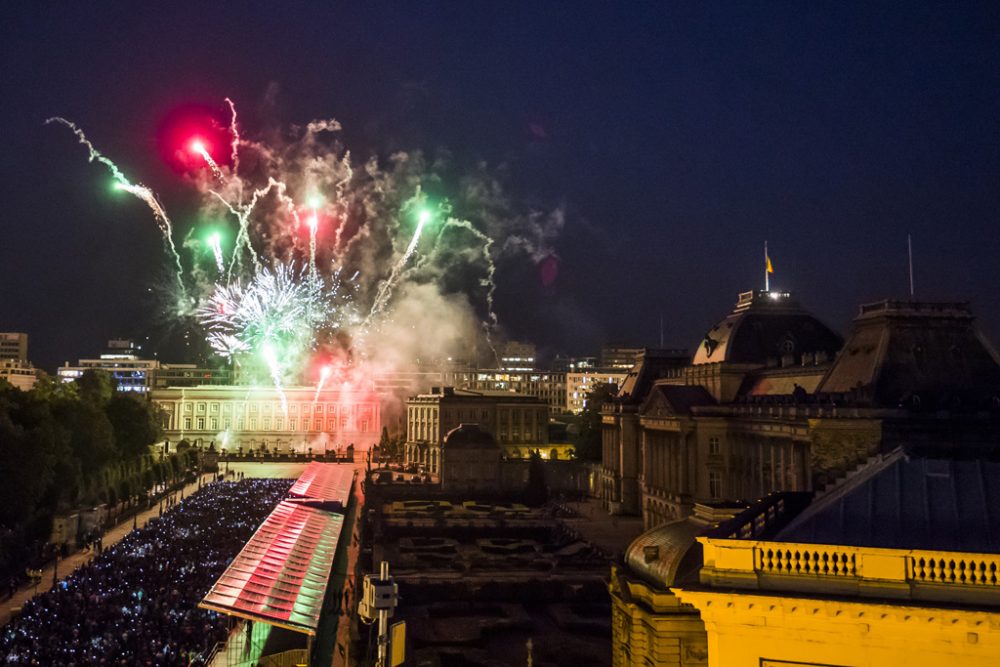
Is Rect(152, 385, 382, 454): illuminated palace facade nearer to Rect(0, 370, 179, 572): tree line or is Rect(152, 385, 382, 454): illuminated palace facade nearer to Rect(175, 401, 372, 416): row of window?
Rect(175, 401, 372, 416): row of window

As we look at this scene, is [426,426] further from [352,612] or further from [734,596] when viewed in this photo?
[734,596]

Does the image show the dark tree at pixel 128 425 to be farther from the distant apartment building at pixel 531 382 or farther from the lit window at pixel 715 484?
the distant apartment building at pixel 531 382

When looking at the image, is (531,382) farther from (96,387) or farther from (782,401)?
(782,401)

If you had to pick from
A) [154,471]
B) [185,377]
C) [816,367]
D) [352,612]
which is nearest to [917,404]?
[816,367]

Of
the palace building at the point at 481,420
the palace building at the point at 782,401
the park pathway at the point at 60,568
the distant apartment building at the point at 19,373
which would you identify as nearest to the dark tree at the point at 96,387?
the park pathway at the point at 60,568

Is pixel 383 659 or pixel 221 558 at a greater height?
pixel 383 659

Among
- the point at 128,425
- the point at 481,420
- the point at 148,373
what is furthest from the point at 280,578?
the point at 148,373

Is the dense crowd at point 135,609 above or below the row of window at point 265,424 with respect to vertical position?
below
